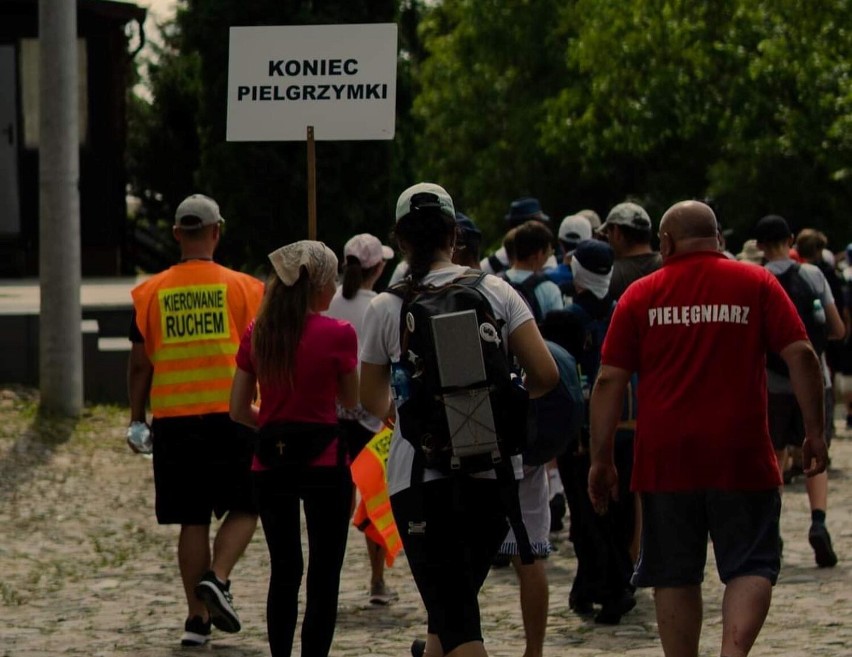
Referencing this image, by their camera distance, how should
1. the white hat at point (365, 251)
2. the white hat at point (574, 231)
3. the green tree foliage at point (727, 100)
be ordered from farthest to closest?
1. the green tree foliage at point (727, 100)
2. the white hat at point (574, 231)
3. the white hat at point (365, 251)

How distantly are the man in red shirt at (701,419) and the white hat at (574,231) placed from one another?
5870 millimetres

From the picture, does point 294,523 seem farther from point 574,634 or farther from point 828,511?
point 828,511

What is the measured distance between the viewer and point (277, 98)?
29.9 ft

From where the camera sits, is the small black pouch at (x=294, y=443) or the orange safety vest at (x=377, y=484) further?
the orange safety vest at (x=377, y=484)

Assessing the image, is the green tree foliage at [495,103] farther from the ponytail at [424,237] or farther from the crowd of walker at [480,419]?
the ponytail at [424,237]

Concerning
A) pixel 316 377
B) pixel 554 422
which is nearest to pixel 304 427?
pixel 316 377

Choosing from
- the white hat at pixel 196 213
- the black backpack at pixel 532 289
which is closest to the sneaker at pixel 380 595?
the black backpack at pixel 532 289

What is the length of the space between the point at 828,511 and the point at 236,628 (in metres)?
5.52

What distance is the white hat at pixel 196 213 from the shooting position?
8.38 m

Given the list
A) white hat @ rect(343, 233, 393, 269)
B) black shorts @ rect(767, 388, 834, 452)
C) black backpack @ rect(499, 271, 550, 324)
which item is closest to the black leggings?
black backpack @ rect(499, 271, 550, 324)

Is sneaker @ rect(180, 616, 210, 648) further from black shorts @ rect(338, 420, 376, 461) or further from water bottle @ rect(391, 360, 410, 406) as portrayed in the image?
water bottle @ rect(391, 360, 410, 406)

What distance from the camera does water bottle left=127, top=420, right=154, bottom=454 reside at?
27.9 ft

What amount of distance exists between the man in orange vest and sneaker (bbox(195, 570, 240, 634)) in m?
0.16

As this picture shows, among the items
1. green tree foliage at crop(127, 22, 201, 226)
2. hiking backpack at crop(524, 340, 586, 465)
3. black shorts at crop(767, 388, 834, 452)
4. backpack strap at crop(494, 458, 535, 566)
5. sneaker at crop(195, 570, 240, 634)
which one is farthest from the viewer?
green tree foliage at crop(127, 22, 201, 226)
